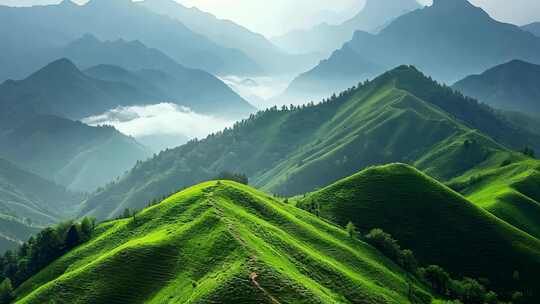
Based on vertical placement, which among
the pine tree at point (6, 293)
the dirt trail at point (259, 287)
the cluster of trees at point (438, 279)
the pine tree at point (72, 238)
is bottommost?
the dirt trail at point (259, 287)

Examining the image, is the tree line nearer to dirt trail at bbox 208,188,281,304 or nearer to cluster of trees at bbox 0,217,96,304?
dirt trail at bbox 208,188,281,304

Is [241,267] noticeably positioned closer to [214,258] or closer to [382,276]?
[214,258]

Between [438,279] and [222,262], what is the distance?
87003 millimetres

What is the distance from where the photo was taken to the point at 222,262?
4582 inches

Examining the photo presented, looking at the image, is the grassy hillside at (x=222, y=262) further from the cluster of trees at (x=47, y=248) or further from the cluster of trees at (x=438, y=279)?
the cluster of trees at (x=47, y=248)

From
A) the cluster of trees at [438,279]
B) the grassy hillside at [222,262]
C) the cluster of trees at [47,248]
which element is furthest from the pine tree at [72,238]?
the cluster of trees at [438,279]

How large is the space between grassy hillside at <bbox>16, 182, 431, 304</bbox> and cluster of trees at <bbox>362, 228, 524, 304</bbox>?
779 centimetres

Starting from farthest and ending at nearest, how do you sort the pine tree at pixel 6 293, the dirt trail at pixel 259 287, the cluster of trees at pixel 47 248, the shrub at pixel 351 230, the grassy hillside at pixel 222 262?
the shrub at pixel 351 230 < the cluster of trees at pixel 47 248 < the pine tree at pixel 6 293 < the grassy hillside at pixel 222 262 < the dirt trail at pixel 259 287

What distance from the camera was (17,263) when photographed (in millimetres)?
191000

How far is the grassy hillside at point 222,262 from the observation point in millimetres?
107494

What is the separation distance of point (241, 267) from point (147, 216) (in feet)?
→ 212

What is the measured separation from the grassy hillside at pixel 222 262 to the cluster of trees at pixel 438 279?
25.6ft

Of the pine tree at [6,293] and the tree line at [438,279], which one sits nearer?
the pine tree at [6,293]

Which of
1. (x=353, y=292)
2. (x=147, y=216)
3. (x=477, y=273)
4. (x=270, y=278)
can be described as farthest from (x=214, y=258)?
(x=477, y=273)
